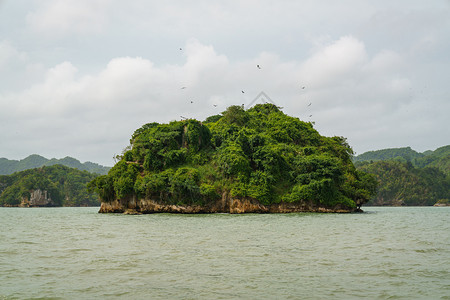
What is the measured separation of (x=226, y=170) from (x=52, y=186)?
268 feet

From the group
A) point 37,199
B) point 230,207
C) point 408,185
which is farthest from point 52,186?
point 408,185

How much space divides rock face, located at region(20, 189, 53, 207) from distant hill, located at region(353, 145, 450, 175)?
4052 inches

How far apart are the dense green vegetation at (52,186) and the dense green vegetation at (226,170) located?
213 feet

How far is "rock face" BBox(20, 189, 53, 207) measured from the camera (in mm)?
102062

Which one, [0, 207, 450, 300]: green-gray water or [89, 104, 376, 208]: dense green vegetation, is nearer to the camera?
[0, 207, 450, 300]: green-gray water

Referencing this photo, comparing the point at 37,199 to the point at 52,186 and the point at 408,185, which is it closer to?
the point at 52,186

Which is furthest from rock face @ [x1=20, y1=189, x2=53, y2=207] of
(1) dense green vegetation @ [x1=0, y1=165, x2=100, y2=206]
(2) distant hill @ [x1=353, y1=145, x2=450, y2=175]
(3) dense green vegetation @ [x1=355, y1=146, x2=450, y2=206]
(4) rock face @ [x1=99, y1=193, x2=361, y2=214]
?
(2) distant hill @ [x1=353, y1=145, x2=450, y2=175]

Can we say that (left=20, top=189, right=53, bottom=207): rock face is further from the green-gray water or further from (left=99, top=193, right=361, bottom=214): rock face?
the green-gray water

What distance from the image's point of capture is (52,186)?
108m

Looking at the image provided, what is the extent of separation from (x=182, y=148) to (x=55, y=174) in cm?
9161

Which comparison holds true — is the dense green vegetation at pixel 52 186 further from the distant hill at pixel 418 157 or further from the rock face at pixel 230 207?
the distant hill at pixel 418 157

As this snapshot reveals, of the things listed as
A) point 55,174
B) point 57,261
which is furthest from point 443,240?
point 55,174

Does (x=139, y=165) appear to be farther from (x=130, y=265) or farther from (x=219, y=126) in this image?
(x=130, y=265)

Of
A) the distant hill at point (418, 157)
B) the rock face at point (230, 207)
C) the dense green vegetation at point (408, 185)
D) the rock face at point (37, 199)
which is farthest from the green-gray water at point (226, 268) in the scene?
the distant hill at point (418, 157)
